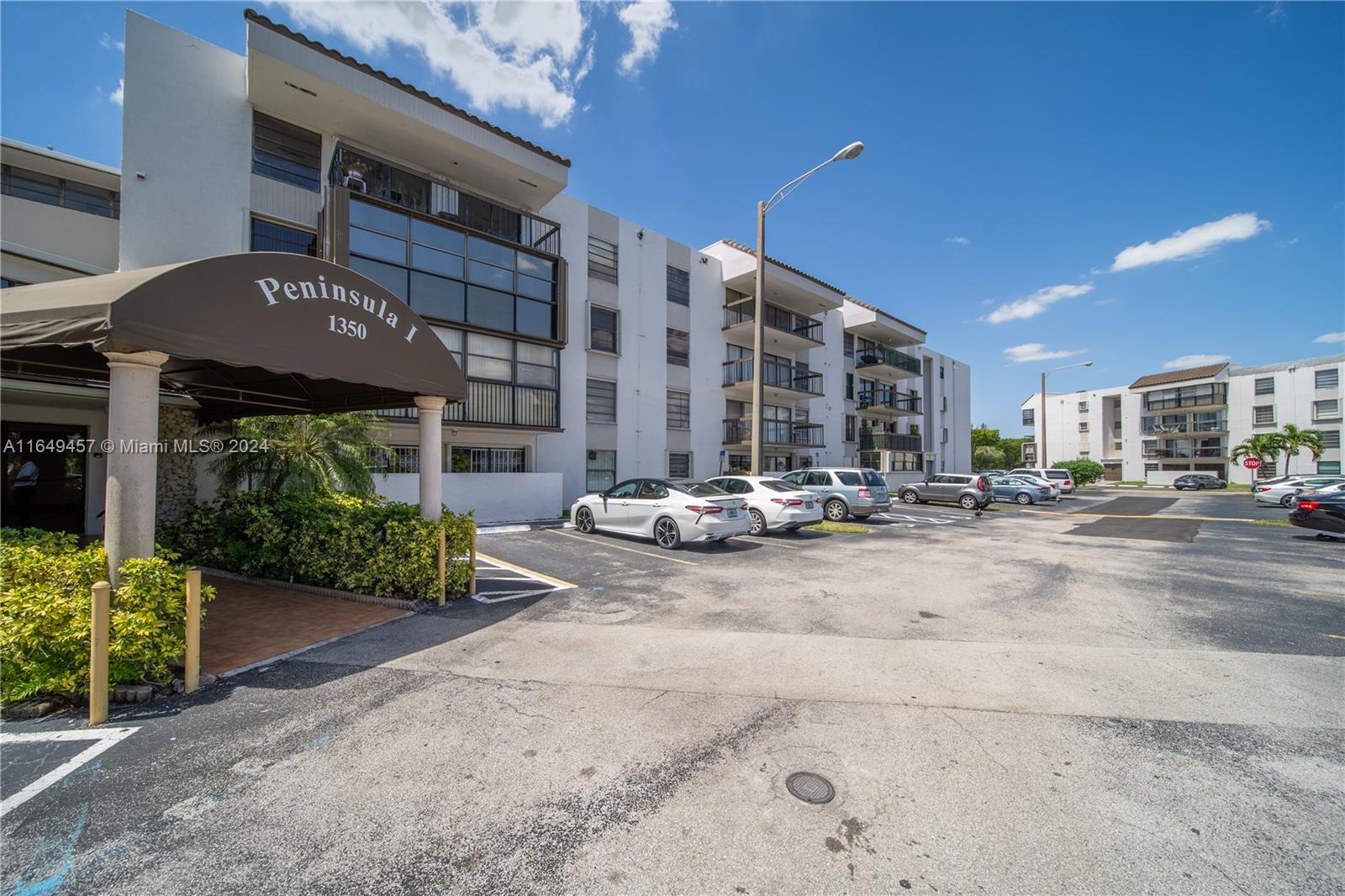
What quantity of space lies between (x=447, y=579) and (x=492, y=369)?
400 inches

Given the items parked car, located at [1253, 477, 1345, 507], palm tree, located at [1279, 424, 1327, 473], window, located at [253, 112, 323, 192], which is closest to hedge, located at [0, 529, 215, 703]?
window, located at [253, 112, 323, 192]

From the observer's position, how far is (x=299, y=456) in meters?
9.86

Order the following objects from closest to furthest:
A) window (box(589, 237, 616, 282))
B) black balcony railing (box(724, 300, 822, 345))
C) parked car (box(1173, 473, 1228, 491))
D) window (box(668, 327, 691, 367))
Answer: window (box(589, 237, 616, 282))
window (box(668, 327, 691, 367))
black balcony railing (box(724, 300, 822, 345))
parked car (box(1173, 473, 1228, 491))

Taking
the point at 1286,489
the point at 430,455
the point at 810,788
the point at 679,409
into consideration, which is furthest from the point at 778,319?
the point at 810,788

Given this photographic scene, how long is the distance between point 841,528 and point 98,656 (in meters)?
14.7

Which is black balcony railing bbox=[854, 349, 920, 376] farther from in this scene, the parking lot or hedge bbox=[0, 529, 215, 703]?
hedge bbox=[0, 529, 215, 703]

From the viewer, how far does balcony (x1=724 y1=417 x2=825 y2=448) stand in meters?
25.2

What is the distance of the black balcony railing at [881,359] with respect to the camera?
111 ft

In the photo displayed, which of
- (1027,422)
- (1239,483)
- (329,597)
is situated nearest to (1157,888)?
(329,597)

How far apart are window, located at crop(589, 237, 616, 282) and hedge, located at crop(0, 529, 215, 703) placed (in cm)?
1789

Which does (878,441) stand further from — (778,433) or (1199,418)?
(1199,418)

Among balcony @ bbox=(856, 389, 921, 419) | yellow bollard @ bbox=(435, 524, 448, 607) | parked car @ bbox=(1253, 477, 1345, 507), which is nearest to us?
yellow bollard @ bbox=(435, 524, 448, 607)

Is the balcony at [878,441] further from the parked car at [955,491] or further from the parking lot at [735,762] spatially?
the parking lot at [735,762]

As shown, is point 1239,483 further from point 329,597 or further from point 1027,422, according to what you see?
point 329,597
